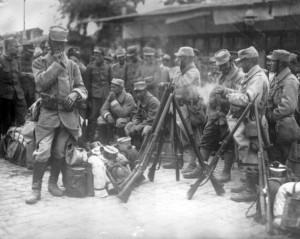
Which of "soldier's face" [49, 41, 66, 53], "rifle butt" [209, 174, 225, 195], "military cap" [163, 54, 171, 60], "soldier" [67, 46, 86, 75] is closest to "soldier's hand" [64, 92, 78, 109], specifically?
"soldier's face" [49, 41, 66, 53]

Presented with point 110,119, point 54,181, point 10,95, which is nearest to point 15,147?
point 10,95

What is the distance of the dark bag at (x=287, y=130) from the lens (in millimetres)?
5648

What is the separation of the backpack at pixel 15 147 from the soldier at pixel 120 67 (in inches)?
106

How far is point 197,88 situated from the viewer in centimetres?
702

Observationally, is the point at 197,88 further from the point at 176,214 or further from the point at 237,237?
the point at 237,237

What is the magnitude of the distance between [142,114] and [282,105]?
10.0ft

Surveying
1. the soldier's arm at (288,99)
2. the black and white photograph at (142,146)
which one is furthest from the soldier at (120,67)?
the soldier's arm at (288,99)

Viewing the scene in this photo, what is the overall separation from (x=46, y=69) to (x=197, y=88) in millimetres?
2695

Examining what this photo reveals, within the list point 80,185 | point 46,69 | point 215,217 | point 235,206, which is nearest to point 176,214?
point 215,217

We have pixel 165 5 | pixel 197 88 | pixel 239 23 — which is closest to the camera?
pixel 197 88

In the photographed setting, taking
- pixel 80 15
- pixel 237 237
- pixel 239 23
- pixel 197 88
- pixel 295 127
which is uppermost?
pixel 239 23

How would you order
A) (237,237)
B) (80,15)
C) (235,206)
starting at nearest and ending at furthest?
(237,237), (235,206), (80,15)

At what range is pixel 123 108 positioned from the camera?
8406 millimetres

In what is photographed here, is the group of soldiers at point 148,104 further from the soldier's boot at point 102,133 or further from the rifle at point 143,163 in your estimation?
the rifle at point 143,163
